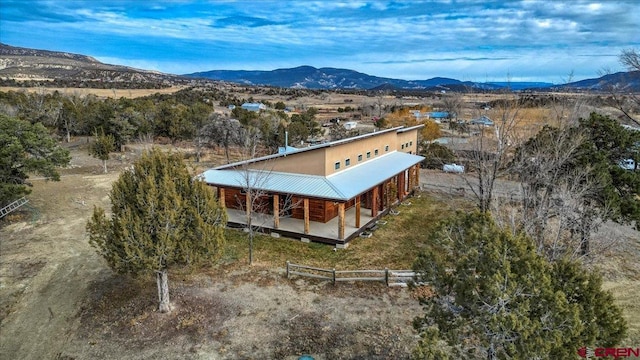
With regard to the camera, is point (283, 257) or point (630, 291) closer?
point (630, 291)

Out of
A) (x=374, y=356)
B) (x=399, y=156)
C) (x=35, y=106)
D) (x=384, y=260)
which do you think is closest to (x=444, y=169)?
(x=399, y=156)

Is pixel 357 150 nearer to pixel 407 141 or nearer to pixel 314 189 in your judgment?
pixel 314 189

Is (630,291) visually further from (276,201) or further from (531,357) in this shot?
(276,201)

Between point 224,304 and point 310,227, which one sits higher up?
point 310,227

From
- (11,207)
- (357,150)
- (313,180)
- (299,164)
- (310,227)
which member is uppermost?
(357,150)

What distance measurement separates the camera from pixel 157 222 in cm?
1143

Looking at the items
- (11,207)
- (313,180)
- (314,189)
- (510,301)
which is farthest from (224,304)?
(11,207)

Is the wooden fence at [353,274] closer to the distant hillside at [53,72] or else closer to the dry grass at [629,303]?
the dry grass at [629,303]

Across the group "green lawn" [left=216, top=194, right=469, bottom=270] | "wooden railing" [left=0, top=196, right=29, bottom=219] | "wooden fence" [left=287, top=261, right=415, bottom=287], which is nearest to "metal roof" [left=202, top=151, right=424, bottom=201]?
"green lawn" [left=216, top=194, right=469, bottom=270]

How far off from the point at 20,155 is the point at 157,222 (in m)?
13.5

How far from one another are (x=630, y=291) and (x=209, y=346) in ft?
47.1

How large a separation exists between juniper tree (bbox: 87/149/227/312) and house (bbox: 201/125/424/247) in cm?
468

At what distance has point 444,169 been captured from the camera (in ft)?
114

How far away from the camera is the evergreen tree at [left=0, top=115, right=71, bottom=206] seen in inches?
763
